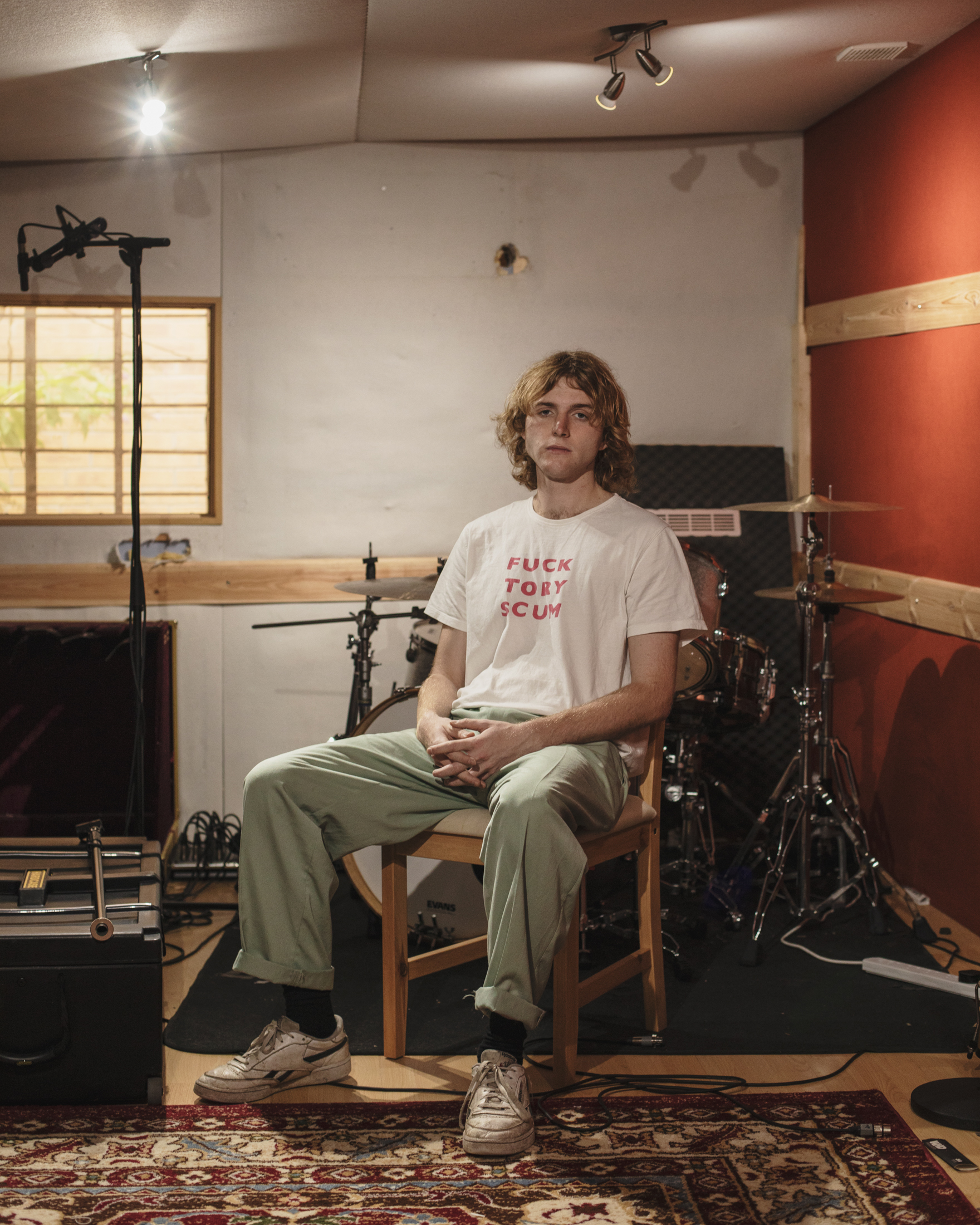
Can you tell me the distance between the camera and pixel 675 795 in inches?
145

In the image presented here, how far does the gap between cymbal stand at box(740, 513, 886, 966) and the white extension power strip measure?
313 mm

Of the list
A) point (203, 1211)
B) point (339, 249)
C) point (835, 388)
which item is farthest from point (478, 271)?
point (203, 1211)

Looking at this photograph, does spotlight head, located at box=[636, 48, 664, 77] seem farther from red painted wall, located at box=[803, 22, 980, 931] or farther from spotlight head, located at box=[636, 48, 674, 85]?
red painted wall, located at box=[803, 22, 980, 931]

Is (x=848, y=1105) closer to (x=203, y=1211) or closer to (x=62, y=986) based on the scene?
(x=203, y=1211)

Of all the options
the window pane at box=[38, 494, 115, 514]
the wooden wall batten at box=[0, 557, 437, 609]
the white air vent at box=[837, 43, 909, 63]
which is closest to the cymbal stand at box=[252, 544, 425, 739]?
the wooden wall batten at box=[0, 557, 437, 609]

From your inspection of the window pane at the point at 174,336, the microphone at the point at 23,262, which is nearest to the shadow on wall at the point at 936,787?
the window pane at the point at 174,336

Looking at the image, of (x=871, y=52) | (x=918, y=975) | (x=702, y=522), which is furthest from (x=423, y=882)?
(x=871, y=52)

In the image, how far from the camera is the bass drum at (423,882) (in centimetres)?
316

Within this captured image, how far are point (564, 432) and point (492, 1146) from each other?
150 centimetres

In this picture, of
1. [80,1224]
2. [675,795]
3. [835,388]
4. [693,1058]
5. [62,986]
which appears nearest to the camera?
[80,1224]

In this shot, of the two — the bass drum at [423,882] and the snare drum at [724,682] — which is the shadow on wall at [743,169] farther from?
the bass drum at [423,882]

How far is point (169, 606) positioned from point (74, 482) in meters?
0.58

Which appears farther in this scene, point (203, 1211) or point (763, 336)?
point (763, 336)

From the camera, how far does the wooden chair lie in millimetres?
2461
